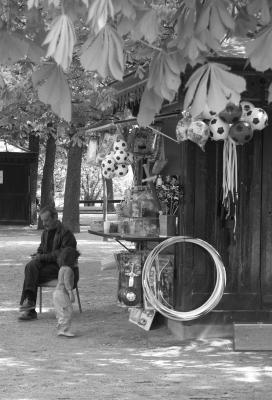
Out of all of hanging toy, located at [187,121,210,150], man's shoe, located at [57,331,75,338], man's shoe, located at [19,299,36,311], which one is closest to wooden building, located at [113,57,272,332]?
hanging toy, located at [187,121,210,150]

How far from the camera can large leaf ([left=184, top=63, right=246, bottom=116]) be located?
12.2 feet

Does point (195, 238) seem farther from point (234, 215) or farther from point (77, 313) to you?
point (77, 313)

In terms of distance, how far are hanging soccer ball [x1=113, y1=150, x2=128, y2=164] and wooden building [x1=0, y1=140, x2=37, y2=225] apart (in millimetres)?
18773

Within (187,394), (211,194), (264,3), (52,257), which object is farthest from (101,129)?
(264,3)

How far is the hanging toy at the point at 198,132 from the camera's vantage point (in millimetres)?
8086

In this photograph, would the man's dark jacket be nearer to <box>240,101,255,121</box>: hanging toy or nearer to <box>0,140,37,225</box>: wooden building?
<box>240,101,255,121</box>: hanging toy

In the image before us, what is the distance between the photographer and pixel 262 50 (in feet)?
13.0

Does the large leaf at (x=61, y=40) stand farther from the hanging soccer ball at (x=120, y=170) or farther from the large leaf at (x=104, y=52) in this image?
the hanging soccer ball at (x=120, y=170)

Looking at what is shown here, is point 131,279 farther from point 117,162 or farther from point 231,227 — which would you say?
point 117,162

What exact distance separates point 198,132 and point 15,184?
70.8 feet

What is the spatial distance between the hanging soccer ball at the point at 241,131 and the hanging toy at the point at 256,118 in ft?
0.21

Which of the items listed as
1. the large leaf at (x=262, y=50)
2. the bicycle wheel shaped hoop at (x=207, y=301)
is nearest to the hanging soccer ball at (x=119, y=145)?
the bicycle wheel shaped hoop at (x=207, y=301)

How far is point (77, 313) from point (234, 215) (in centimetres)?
295

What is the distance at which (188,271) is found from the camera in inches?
340
